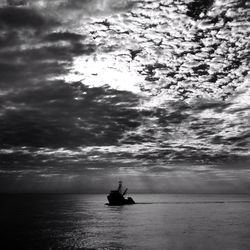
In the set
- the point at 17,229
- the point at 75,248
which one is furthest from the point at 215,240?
the point at 17,229

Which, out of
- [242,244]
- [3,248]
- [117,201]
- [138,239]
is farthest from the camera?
[117,201]

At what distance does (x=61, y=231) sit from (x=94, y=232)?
24.8 feet

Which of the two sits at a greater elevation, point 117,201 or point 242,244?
point 117,201

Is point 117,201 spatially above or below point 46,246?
above

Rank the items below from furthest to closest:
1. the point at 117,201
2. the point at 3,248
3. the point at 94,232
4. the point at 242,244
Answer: the point at 117,201, the point at 94,232, the point at 242,244, the point at 3,248

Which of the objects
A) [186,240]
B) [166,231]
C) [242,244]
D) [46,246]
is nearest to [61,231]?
[46,246]

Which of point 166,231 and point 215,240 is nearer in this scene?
point 215,240

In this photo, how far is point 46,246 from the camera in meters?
53.3

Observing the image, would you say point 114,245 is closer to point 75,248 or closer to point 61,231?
point 75,248

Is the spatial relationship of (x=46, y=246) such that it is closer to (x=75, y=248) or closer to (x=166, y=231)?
(x=75, y=248)

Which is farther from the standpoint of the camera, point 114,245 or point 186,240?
point 186,240

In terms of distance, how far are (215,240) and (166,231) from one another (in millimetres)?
14480

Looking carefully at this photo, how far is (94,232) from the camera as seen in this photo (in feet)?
232

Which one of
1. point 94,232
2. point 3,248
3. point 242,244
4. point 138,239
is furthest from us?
point 94,232
